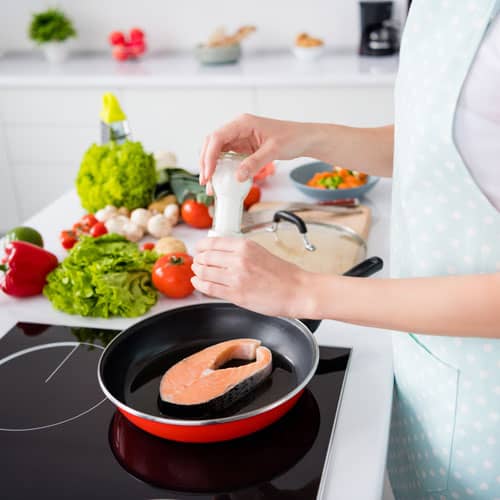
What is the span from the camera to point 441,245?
0.88 meters

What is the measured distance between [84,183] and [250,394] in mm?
826

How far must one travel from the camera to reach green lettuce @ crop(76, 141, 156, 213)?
1.57m

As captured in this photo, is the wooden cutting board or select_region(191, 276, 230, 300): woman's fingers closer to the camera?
select_region(191, 276, 230, 300): woman's fingers

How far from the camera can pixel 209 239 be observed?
0.85 metres

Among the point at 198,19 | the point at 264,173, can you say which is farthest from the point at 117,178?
the point at 198,19

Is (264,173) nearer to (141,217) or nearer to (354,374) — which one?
(141,217)

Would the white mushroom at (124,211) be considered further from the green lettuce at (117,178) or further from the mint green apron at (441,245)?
the mint green apron at (441,245)

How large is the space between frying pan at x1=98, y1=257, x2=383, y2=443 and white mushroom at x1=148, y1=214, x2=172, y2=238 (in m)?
0.41

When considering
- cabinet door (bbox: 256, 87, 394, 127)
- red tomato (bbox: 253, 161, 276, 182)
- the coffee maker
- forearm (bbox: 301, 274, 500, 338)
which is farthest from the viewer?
the coffee maker

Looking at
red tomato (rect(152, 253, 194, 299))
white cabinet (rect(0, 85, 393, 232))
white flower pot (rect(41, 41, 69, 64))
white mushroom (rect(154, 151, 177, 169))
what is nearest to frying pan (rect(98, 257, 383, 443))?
red tomato (rect(152, 253, 194, 299))

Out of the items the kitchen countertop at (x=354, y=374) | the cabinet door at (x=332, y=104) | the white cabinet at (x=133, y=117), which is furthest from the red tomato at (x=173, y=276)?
the cabinet door at (x=332, y=104)

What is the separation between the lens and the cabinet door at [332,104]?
114 inches

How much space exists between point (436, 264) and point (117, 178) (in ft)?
2.91

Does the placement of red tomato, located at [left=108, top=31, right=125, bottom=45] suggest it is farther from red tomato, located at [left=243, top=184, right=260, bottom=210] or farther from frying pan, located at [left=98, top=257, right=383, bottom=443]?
frying pan, located at [left=98, top=257, right=383, bottom=443]
